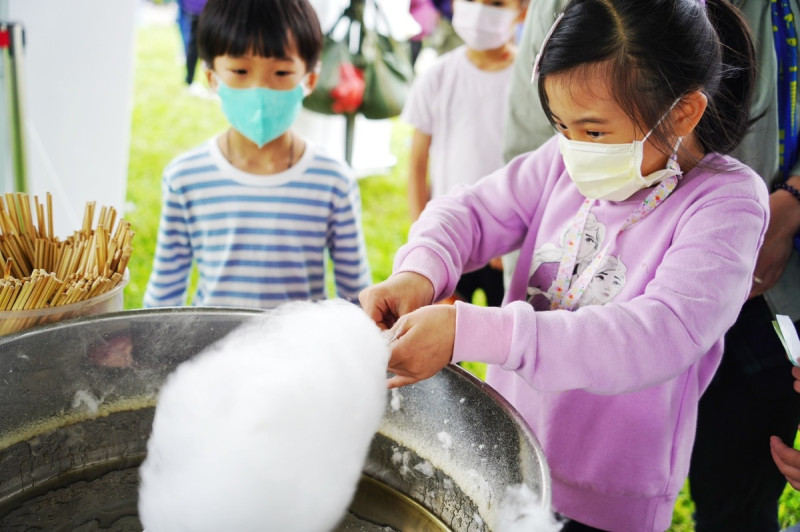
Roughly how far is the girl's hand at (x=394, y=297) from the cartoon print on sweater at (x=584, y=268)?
0.71 feet

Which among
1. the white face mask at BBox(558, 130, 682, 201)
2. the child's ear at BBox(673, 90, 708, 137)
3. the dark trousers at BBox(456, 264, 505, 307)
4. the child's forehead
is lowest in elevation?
the dark trousers at BBox(456, 264, 505, 307)

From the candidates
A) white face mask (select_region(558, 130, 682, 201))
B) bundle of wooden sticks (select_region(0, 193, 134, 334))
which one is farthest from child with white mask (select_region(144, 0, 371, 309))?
white face mask (select_region(558, 130, 682, 201))

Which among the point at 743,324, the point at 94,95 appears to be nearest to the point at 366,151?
the point at 94,95

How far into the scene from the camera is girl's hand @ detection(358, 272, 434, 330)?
3.11ft

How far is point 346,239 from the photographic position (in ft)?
5.54

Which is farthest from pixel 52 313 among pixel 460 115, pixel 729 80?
pixel 460 115

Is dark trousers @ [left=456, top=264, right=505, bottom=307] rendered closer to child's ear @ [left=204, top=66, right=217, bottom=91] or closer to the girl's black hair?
child's ear @ [left=204, top=66, right=217, bottom=91]

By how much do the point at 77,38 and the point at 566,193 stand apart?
6.26 feet

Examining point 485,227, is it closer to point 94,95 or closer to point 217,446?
point 217,446

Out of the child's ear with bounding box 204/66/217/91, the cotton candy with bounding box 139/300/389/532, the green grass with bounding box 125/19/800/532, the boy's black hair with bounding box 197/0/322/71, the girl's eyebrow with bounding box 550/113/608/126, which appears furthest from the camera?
the green grass with bounding box 125/19/800/532

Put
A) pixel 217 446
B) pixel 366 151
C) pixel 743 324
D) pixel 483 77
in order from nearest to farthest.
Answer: pixel 217 446, pixel 743 324, pixel 483 77, pixel 366 151

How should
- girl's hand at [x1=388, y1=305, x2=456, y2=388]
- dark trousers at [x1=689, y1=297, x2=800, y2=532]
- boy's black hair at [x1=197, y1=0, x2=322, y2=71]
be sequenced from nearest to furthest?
girl's hand at [x1=388, y1=305, x2=456, y2=388]
dark trousers at [x1=689, y1=297, x2=800, y2=532]
boy's black hair at [x1=197, y1=0, x2=322, y2=71]

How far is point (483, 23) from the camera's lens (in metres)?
1.99

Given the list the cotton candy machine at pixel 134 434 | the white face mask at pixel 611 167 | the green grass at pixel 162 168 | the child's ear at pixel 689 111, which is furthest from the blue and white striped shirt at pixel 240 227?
the green grass at pixel 162 168
